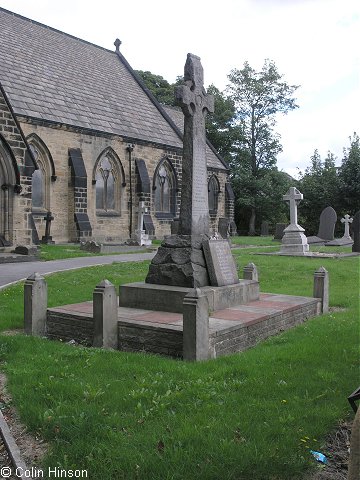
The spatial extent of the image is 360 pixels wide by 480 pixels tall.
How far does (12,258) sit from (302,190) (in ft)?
100.0

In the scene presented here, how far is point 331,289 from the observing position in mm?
12438

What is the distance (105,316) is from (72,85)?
23.6m

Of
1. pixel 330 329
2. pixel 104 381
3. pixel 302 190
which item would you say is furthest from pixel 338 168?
pixel 104 381

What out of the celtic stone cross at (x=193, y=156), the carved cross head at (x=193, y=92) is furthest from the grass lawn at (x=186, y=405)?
the carved cross head at (x=193, y=92)

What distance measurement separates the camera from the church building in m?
19.6

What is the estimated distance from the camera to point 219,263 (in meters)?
8.43

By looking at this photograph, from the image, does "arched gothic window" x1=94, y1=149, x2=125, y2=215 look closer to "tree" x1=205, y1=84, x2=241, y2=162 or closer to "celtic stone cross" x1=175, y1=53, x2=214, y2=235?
"celtic stone cross" x1=175, y1=53, x2=214, y2=235

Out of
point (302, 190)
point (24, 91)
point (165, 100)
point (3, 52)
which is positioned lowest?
point (302, 190)

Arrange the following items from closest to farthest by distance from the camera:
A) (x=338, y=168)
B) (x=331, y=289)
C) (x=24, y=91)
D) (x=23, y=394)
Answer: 1. (x=23, y=394)
2. (x=331, y=289)
3. (x=24, y=91)
4. (x=338, y=168)

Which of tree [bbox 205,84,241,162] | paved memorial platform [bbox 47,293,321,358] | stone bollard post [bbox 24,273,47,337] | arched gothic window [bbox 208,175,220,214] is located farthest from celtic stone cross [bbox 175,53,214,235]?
tree [bbox 205,84,241,162]

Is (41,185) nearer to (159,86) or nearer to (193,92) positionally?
(193,92)

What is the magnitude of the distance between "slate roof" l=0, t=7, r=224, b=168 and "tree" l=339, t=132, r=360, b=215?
15.3 m

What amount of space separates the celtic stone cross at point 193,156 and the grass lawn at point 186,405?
7.82ft

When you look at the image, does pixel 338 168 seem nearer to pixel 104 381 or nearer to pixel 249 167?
pixel 249 167
